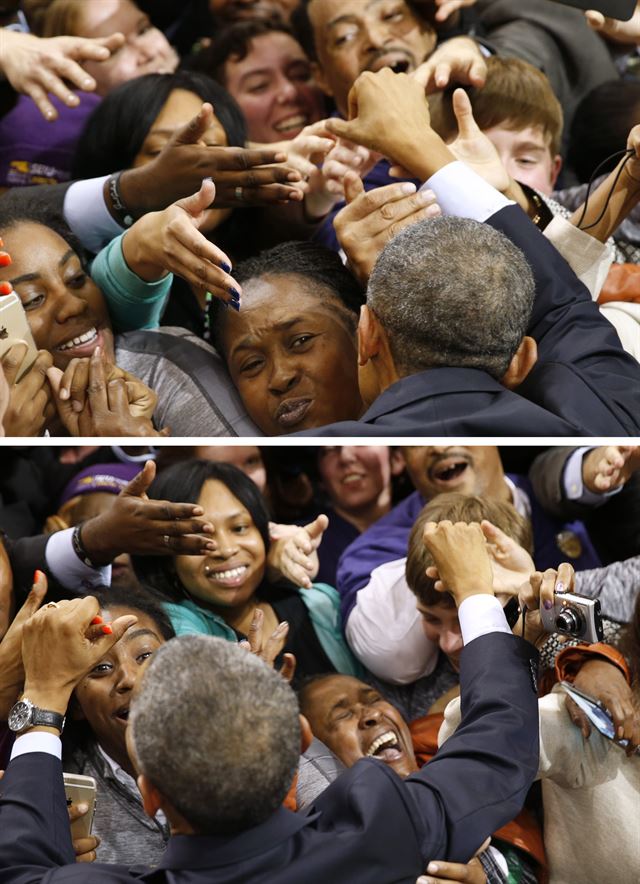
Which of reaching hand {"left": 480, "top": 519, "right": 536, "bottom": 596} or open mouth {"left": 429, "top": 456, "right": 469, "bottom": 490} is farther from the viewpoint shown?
open mouth {"left": 429, "top": 456, "right": 469, "bottom": 490}

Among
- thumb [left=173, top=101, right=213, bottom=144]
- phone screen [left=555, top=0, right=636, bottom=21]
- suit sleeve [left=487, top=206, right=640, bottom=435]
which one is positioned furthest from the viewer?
phone screen [left=555, top=0, right=636, bottom=21]

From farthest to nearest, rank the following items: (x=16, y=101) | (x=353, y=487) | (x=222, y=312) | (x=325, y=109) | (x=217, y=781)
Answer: (x=325, y=109) → (x=16, y=101) → (x=353, y=487) → (x=222, y=312) → (x=217, y=781)

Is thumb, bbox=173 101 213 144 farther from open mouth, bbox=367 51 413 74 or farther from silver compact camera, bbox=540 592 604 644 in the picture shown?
silver compact camera, bbox=540 592 604 644

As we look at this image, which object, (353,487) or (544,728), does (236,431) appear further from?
(544,728)

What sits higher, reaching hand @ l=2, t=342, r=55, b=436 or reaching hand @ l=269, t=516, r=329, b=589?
reaching hand @ l=2, t=342, r=55, b=436

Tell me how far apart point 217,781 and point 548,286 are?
38.4 inches

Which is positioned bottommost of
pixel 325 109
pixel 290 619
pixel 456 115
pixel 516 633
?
pixel 290 619

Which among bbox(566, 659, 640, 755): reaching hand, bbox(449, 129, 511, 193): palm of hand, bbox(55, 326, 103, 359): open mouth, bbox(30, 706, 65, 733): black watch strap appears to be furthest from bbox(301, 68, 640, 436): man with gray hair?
bbox(30, 706, 65, 733): black watch strap

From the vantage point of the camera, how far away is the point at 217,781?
147cm

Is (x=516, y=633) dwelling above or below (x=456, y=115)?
below

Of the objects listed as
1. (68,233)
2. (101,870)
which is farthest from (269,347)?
(101,870)

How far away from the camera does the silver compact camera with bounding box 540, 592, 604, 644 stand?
71.4 inches

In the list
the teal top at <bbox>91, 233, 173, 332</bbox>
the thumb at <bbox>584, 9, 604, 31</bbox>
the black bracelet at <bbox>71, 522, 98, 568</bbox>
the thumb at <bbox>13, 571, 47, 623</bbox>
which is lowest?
the black bracelet at <bbox>71, 522, 98, 568</bbox>

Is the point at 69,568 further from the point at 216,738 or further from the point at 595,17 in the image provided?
the point at 595,17
